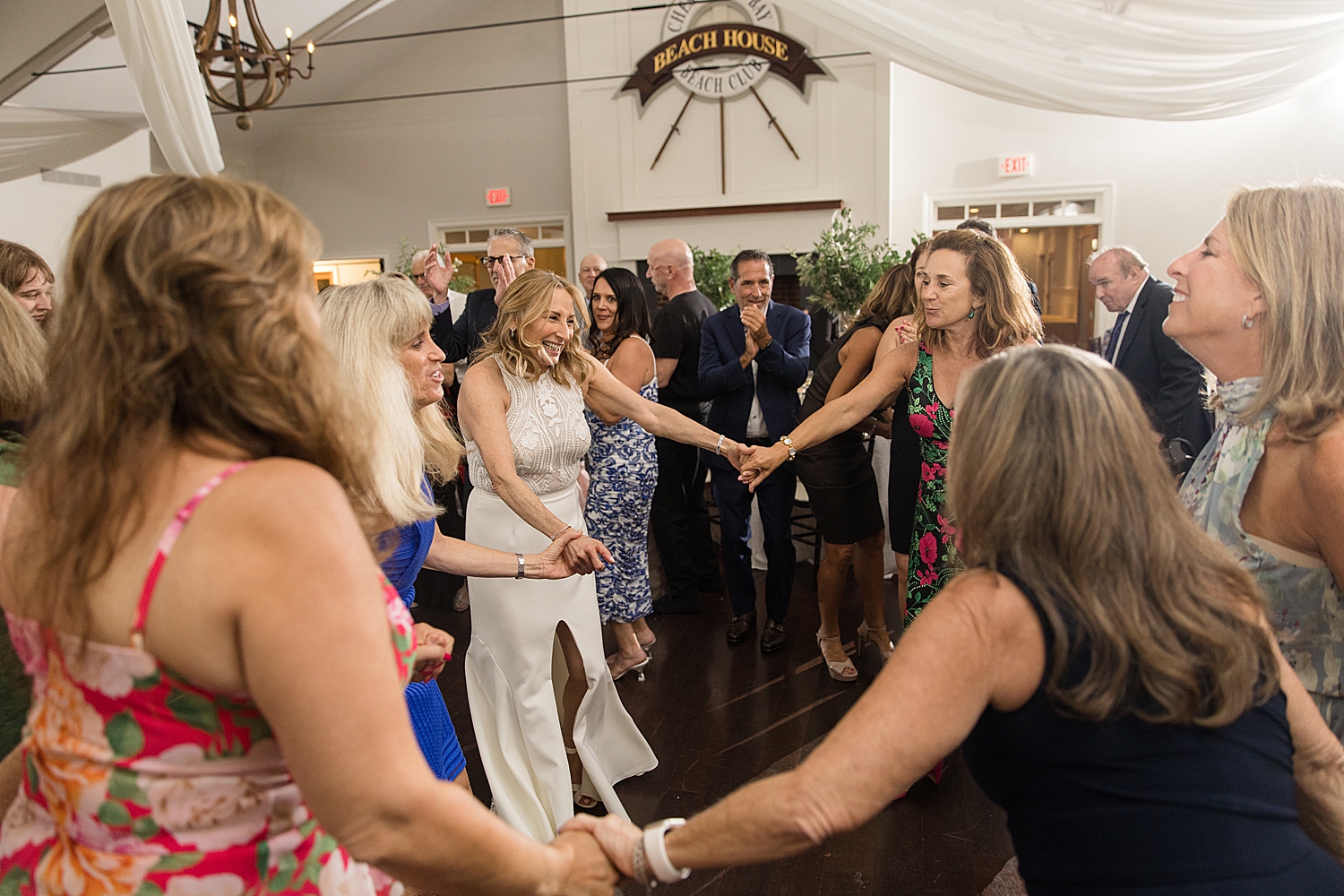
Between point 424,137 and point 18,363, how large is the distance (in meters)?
8.96

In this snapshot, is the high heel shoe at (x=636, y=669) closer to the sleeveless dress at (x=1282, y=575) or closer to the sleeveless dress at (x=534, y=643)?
the sleeveless dress at (x=534, y=643)

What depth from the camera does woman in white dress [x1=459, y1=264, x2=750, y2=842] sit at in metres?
2.35

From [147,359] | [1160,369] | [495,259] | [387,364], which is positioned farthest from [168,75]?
[1160,369]

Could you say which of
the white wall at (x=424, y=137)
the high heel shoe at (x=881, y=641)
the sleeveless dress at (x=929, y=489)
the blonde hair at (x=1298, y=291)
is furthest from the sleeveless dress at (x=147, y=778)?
the white wall at (x=424, y=137)

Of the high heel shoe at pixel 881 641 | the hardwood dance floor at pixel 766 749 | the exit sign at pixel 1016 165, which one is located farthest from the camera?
the exit sign at pixel 1016 165

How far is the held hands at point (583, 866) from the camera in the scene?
1.10 metres

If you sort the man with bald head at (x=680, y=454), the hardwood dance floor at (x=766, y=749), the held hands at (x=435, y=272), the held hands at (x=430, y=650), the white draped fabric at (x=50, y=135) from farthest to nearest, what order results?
the white draped fabric at (x=50, y=135)
the held hands at (x=435, y=272)
the man with bald head at (x=680, y=454)
the hardwood dance floor at (x=766, y=749)
the held hands at (x=430, y=650)

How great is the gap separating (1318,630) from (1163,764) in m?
0.64

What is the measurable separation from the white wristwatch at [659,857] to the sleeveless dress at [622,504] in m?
2.31

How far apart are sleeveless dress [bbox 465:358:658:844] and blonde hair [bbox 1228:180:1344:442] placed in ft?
5.49

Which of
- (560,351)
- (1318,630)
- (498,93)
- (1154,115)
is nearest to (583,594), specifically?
(560,351)

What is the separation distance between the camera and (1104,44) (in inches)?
110

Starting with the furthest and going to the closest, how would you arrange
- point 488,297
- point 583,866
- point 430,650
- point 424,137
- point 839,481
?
point 424,137, point 488,297, point 839,481, point 430,650, point 583,866

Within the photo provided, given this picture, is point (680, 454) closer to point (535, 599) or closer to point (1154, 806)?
point (535, 599)
